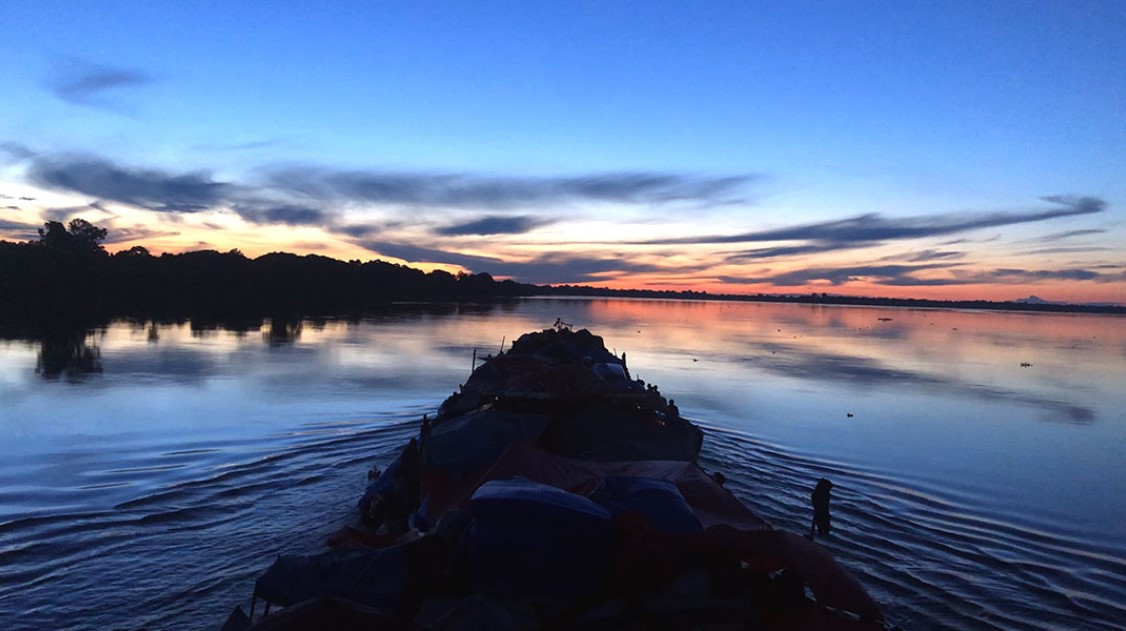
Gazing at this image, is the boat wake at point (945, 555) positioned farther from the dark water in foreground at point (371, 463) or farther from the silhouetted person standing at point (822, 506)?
the silhouetted person standing at point (822, 506)

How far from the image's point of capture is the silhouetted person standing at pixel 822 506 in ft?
58.0

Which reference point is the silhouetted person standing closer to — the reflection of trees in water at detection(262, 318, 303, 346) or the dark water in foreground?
the dark water in foreground

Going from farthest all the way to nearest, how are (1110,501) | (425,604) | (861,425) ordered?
1. (861,425)
2. (1110,501)
3. (425,604)

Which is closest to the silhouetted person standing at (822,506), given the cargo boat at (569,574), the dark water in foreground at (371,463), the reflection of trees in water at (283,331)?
the dark water in foreground at (371,463)

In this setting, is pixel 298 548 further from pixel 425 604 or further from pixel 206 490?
pixel 425 604

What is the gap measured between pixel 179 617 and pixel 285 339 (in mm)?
61523

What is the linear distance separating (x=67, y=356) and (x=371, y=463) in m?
38.7

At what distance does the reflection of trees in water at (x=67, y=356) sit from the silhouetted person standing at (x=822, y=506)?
41425mm

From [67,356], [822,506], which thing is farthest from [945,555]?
[67,356]

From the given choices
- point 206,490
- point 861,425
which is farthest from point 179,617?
point 861,425

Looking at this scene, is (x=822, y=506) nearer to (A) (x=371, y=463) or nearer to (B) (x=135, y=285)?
(A) (x=371, y=463)

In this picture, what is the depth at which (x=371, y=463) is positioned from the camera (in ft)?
78.8

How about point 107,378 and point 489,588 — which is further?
point 107,378

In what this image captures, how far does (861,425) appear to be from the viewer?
119 feet
